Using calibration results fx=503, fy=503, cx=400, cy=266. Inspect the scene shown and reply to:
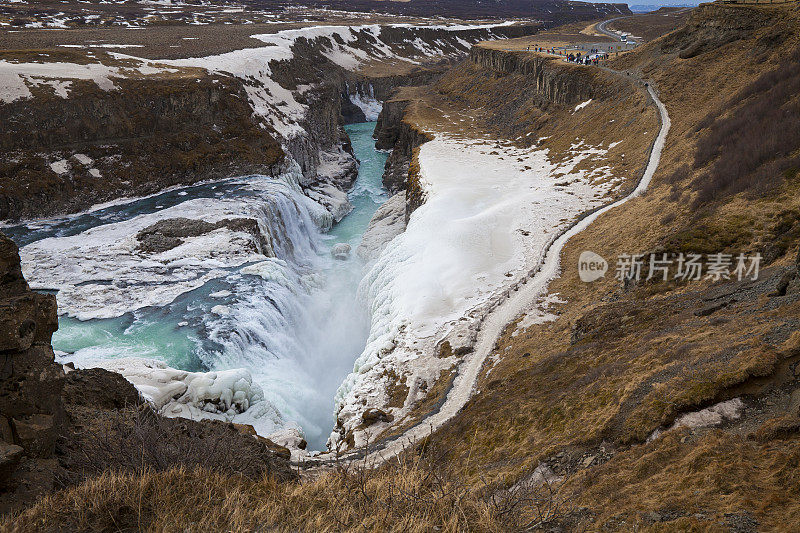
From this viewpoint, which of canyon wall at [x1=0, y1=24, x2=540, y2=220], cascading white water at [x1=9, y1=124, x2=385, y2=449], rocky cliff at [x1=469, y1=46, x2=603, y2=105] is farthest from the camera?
rocky cliff at [x1=469, y1=46, x2=603, y2=105]

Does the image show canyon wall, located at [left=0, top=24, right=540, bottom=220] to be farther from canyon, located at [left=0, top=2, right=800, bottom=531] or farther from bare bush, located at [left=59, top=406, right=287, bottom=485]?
bare bush, located at [left=59, top=406, right=287, bottom=485]

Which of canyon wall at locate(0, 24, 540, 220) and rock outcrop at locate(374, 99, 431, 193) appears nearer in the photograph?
canyon wall at locate(0, 24, 540, 220)

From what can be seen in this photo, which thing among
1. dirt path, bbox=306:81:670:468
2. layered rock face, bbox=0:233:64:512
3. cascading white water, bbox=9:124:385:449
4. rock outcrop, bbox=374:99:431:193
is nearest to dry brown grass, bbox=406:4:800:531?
dirt path, bbox=306:81:670:468

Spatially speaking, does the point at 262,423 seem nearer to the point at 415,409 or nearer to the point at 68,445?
the point at 415,409

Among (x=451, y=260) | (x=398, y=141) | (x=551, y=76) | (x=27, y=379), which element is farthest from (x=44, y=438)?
(x=551, y=76)

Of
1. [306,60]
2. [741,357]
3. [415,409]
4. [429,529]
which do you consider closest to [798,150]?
[741,357]
